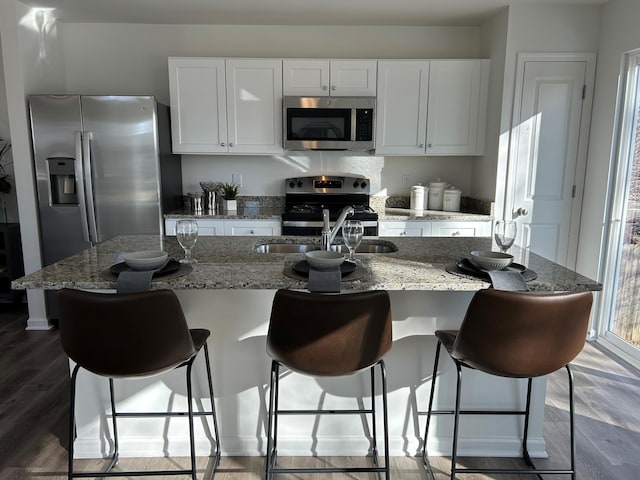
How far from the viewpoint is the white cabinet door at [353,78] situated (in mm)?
3852

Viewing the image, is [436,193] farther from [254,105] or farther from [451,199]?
[254,105]

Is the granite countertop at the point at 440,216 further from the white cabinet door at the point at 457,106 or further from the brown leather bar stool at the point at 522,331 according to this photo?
the brown leather bar stool at the point at 522,331

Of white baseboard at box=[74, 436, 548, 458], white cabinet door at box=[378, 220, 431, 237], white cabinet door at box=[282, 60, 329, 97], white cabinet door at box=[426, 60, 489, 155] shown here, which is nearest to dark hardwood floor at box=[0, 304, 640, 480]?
white baseboard at box=[74, 436, 548, 458]

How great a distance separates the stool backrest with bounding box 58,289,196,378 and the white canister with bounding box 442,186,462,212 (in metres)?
3.00

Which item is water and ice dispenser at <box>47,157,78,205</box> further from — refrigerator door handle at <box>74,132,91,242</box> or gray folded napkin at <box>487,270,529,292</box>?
gray folded napkin at <box>487,270,529,292</box>

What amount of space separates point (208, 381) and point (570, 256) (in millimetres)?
3114

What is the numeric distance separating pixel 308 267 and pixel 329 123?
7.57 feet

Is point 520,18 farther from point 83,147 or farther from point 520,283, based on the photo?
point 83,147

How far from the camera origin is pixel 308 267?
1868 mm

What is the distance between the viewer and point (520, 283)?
1.71 meters

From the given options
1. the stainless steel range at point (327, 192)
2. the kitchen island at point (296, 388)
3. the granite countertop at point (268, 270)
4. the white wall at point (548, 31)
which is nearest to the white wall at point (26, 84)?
the granite countertop at point (268, 270)

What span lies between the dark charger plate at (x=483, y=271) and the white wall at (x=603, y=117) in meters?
2.01

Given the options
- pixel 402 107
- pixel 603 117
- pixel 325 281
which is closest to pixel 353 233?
pixel 325 281

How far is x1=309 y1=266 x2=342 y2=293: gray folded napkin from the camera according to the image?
168cm
